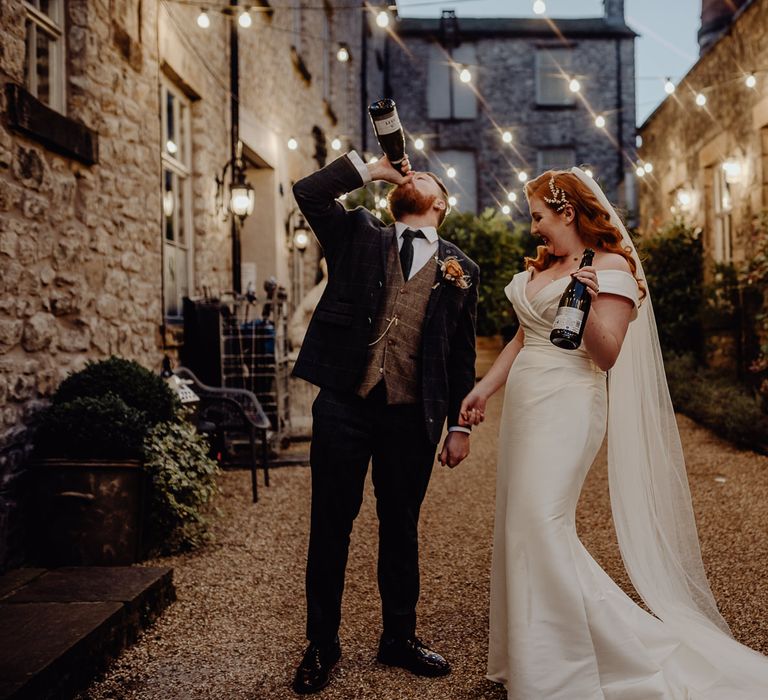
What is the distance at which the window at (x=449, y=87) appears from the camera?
22.0 meters

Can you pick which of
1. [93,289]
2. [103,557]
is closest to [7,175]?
[93,289]

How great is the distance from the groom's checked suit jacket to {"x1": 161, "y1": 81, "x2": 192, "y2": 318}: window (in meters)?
3.87

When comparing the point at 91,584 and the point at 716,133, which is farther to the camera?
the point at 716,133

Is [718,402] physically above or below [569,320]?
below

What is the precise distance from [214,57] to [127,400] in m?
4.38

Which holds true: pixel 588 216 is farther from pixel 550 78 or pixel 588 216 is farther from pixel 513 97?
pixel 550 78

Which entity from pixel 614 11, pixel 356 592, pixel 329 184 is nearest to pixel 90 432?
pixel 356 592

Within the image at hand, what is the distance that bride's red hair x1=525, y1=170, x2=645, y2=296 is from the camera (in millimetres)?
2828

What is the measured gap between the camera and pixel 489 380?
2910mm

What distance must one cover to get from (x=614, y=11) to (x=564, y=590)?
74.6ft

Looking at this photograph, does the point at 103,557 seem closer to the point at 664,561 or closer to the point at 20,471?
the point at 20,471

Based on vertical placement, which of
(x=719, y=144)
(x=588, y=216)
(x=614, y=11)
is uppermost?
(x=614, y=11)

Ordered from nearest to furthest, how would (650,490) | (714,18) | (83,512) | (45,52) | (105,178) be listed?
(650,490) < (83,512) < (45,52) < (105,178) < (714,18)

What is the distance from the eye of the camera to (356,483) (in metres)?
2.90
